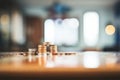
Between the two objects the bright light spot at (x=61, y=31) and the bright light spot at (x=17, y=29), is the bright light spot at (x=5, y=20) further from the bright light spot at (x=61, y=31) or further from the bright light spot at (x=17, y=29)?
the bright light spot at (x=61, y=31)

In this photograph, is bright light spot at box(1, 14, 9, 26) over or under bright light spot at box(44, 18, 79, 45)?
over

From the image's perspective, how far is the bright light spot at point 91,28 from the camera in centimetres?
220

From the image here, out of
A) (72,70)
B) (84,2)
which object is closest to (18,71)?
(72,70)

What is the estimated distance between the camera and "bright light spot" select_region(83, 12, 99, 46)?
86.5 inches

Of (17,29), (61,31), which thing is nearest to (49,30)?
(61,31)

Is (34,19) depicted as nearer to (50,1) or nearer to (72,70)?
(50,1)

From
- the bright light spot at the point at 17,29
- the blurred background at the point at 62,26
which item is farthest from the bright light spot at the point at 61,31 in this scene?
the bright light spot at the point at 17,29

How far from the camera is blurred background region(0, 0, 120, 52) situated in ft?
7.20

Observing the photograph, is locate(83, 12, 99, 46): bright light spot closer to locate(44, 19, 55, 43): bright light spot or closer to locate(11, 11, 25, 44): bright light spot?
locate(44, 19, 55, 43): bright light spot

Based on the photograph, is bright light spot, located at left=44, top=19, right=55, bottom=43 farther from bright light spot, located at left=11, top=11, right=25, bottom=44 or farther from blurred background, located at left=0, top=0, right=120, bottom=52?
bright light spot, located at left=11, top=11, right=25, bottom=44

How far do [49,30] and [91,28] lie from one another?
0.42m

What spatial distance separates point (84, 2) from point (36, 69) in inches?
57.4

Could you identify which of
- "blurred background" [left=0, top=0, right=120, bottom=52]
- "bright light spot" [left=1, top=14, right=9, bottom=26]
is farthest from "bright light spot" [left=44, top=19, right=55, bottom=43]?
"bright light spot" [left=1, top=14, right=9, bottom=26]

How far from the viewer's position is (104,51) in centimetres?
219
